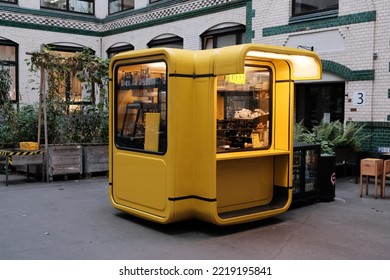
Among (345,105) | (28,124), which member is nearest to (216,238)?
(345,105)

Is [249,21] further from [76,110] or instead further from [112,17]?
[112,17]

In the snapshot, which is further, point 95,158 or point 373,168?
point 95,158

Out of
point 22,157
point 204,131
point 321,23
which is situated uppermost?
point 321,23

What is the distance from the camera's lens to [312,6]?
12.8 meters

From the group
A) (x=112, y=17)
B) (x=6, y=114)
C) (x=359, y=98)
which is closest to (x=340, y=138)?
(x=359, y=98)

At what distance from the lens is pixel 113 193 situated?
764cm

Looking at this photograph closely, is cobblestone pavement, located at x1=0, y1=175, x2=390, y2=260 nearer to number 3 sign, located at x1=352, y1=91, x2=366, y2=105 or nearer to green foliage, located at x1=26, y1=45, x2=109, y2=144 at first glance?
green foliage, located at x1=26, y1=45, x2=109, y2=144

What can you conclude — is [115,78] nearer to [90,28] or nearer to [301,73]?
[301,73]

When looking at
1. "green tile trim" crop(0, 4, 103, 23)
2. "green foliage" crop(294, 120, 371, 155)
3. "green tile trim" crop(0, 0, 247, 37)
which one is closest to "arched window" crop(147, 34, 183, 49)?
"green tile trim" crop(0, 0, 247, 37)

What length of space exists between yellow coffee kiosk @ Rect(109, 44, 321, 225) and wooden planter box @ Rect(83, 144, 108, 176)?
3.87m

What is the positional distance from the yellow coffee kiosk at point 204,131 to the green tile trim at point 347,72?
4430 mm

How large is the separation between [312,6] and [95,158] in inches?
280

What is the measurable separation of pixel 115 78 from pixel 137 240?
267cm

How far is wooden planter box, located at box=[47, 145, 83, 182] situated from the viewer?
35.5 feet
